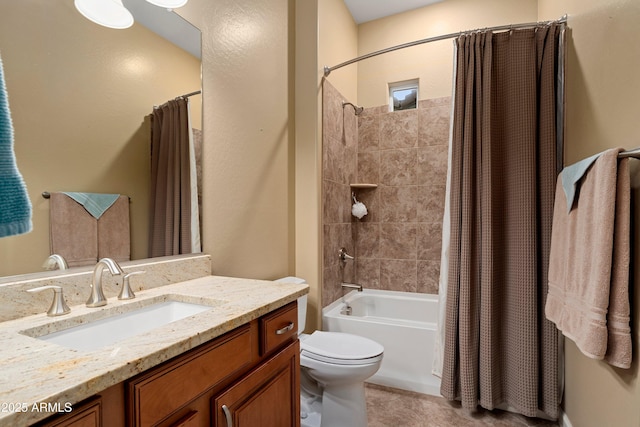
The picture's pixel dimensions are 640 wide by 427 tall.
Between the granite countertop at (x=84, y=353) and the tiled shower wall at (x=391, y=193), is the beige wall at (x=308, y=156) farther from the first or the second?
the granite countertop at (x=84, y=353)

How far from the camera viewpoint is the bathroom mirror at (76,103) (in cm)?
94

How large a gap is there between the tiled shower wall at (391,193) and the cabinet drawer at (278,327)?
1.33m

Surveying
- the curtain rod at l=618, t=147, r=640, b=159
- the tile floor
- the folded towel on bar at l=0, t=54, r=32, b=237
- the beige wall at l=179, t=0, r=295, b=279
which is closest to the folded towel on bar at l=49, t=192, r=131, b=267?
the beige wall at l=179, t=0, r=295, b=279

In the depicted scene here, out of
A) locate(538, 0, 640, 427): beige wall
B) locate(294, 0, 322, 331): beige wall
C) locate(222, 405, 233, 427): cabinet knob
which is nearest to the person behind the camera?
locate(222, 405, 233, 427): cabinet knob

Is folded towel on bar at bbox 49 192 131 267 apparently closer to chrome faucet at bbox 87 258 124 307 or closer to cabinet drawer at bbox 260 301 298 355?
chrome faucet at bbox 87 258 124 307

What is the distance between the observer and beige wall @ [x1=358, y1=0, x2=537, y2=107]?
2580 millimetres

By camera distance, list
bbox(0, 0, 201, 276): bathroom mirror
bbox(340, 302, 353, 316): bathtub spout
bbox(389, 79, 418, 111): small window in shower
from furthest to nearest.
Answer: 1. bbox(389, 79, 418, 111): small window in shower
2. bbox(340, 302, 353, 316): bathtub spout
3. bbox(0, 0, 201, 276): bathroom mirror

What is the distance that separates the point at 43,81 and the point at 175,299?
2.75 feet

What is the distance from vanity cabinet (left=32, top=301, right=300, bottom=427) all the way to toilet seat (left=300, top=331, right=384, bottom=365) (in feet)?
1.31

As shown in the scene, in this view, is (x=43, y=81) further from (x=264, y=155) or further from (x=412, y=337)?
(x=412, y=337)

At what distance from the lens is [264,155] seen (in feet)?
6.60

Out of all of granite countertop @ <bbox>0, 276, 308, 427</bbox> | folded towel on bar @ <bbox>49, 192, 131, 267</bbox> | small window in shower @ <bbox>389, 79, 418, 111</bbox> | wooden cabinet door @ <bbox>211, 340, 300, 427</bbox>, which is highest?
small window in shower @ <bbox>389, 79, 418, 111</bbox>

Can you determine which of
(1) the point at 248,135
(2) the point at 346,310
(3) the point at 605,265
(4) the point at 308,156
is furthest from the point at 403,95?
(3) the point at 605,265

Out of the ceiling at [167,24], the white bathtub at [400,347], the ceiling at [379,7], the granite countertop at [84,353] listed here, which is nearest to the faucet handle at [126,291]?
the granite countertop at [84,353]
